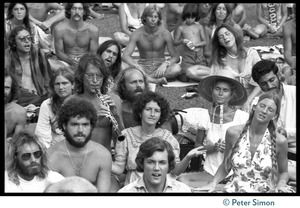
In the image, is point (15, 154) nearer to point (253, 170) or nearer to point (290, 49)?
point (253, 170)

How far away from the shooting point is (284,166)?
9102mm

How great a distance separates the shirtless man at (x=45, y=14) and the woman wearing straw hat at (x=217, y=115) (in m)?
1.83

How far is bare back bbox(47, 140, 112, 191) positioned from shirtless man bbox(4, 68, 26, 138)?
Answer: 46cm

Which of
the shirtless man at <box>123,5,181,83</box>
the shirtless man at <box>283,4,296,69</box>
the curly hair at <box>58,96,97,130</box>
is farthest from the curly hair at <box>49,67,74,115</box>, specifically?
the shirtless man at <box>283,4,296,69</box>

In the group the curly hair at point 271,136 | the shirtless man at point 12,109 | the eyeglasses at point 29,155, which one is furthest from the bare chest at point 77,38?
the curly hair at point 271,136

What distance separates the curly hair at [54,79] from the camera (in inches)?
364

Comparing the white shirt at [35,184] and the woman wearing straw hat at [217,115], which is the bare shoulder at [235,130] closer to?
the woman wearing straw hat at [217,115]

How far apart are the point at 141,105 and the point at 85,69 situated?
2.27 ft

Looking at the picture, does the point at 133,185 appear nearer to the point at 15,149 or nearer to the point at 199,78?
the point at 15,149

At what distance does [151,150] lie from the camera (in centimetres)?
878

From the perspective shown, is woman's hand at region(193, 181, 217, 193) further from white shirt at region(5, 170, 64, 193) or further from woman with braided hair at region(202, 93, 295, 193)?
white shirt at region(5, 170, 64, 193)

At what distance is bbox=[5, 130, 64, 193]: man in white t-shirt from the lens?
28.8 feet

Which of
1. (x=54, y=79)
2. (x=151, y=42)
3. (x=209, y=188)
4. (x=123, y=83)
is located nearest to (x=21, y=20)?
(x=54, y=79)
